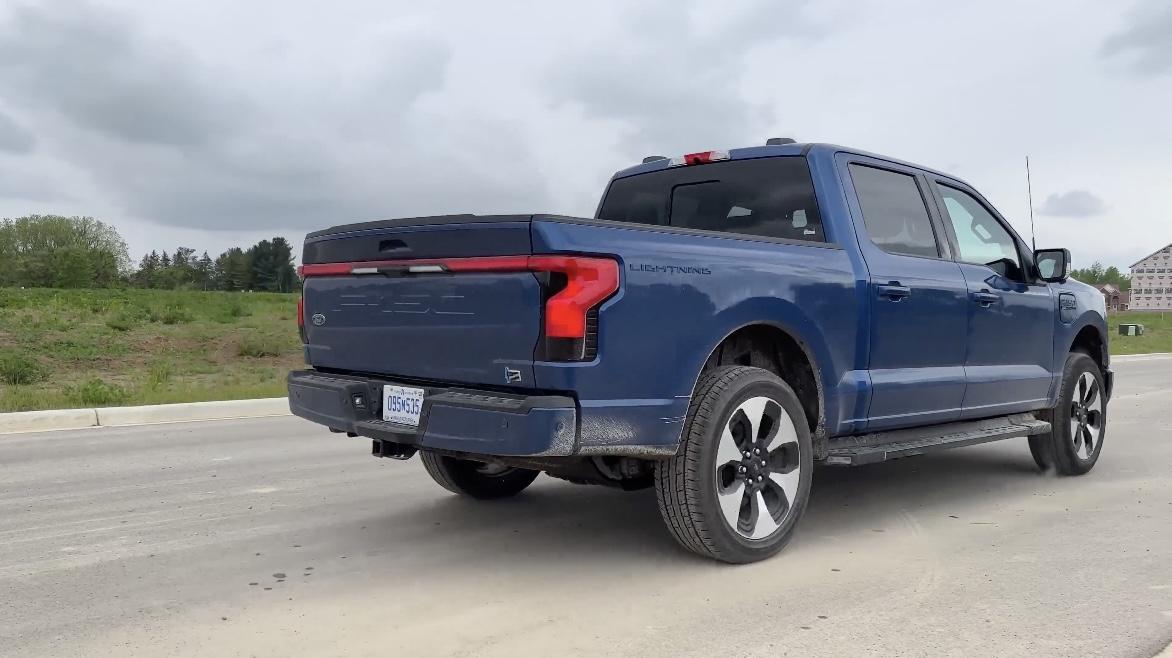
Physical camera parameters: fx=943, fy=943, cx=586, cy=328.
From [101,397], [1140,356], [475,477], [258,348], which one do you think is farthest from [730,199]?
[1140,356]

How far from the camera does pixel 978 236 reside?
5828 millimetres

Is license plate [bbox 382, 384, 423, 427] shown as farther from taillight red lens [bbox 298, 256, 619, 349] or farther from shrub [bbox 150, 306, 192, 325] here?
shrub [bbox 150, 306, 192, 325]

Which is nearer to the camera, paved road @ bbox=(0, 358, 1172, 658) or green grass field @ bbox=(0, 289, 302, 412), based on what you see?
paved road @ bbox=(0, 358, 1172, 658)

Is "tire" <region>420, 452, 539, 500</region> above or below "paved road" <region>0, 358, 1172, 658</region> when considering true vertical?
above

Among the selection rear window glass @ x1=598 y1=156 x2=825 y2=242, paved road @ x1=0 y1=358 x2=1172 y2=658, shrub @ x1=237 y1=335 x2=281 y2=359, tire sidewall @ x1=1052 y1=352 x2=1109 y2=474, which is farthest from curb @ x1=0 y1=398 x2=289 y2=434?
shrub @ x1=237 y1=335 x2=281 y2=359

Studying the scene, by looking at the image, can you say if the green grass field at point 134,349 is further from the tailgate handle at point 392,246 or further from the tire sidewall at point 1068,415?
the tire sidewall at point 1068,415

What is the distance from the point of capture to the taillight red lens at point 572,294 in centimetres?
350

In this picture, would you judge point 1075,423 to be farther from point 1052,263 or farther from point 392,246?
point 392,246

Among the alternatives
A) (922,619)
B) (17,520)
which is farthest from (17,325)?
(922,619)

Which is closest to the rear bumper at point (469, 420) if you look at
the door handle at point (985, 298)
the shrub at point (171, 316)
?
the door handle at point (985, 298)

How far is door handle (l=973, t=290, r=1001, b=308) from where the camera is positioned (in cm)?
542

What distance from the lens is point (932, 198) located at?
220 inches

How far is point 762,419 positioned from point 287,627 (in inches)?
84.1

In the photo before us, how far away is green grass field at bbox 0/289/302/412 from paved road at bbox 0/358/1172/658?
5577 millimetres
